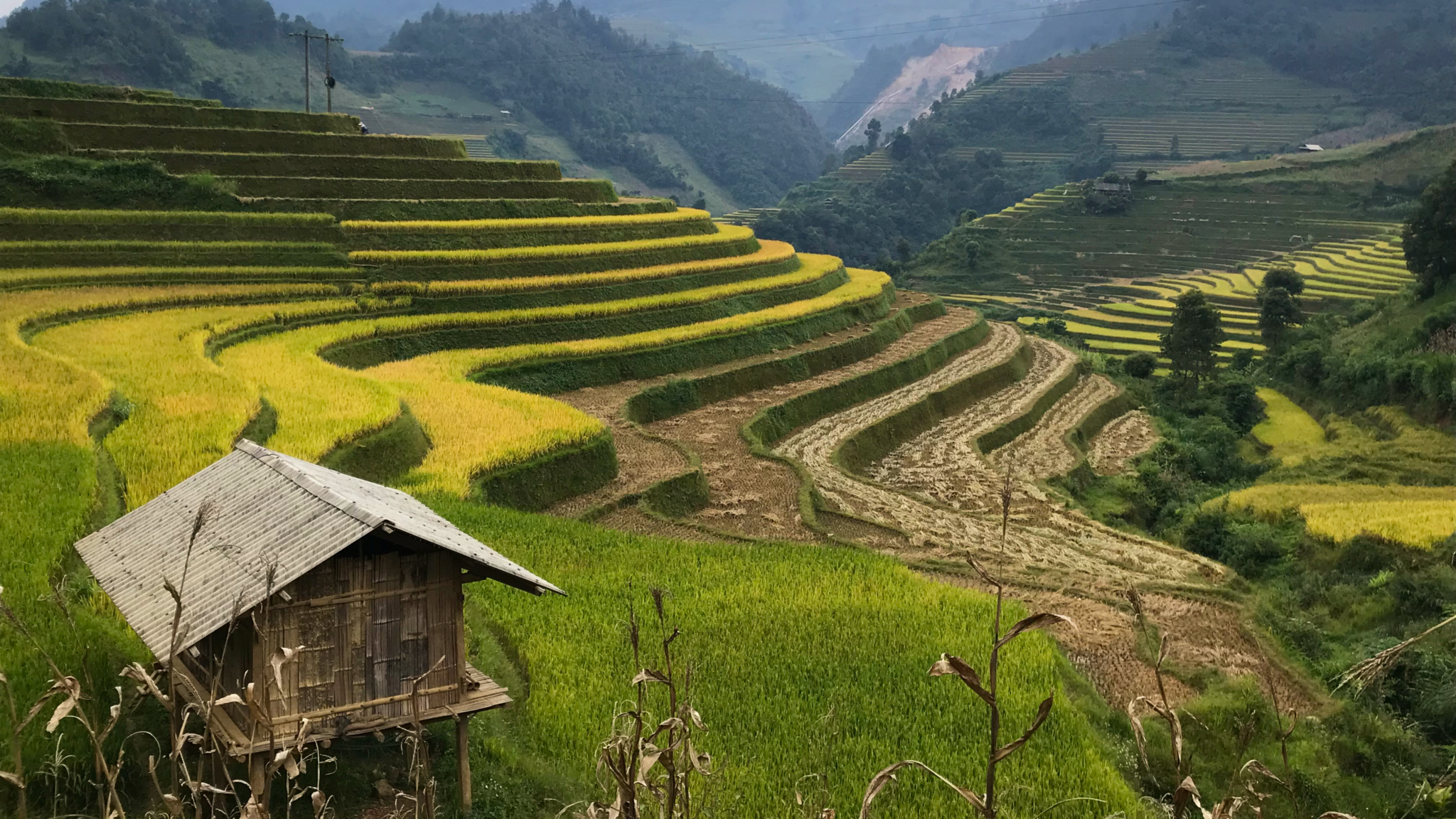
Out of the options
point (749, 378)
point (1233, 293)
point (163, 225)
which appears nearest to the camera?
point (749, 378)

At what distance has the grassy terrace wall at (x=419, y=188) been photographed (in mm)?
23125

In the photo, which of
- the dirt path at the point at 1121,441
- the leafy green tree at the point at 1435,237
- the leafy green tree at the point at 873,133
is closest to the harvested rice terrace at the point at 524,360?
the dirt path at the point at 1121,441

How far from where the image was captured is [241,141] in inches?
972

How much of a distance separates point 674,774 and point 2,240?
21.9 meters

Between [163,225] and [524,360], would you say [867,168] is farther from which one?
[524,360]

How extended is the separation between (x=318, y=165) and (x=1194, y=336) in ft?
69.8

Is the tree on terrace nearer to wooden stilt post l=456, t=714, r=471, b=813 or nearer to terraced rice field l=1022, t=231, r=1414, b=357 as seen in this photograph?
terraced rice field l=1022, t=231, r=1414, b=357

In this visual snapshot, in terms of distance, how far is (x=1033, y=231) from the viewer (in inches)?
2106

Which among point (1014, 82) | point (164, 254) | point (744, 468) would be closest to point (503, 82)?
point (1014, 82)

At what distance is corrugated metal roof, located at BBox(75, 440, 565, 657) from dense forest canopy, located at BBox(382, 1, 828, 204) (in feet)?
280

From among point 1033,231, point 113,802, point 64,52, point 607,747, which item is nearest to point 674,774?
point 607,747

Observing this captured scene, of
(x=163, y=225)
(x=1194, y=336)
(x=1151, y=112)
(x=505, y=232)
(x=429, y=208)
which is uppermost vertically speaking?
(x=1151, y=112)

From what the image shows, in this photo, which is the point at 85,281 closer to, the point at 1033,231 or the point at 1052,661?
the point at 1052,661

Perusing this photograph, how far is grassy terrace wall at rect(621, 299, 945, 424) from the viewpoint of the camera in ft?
60.8
